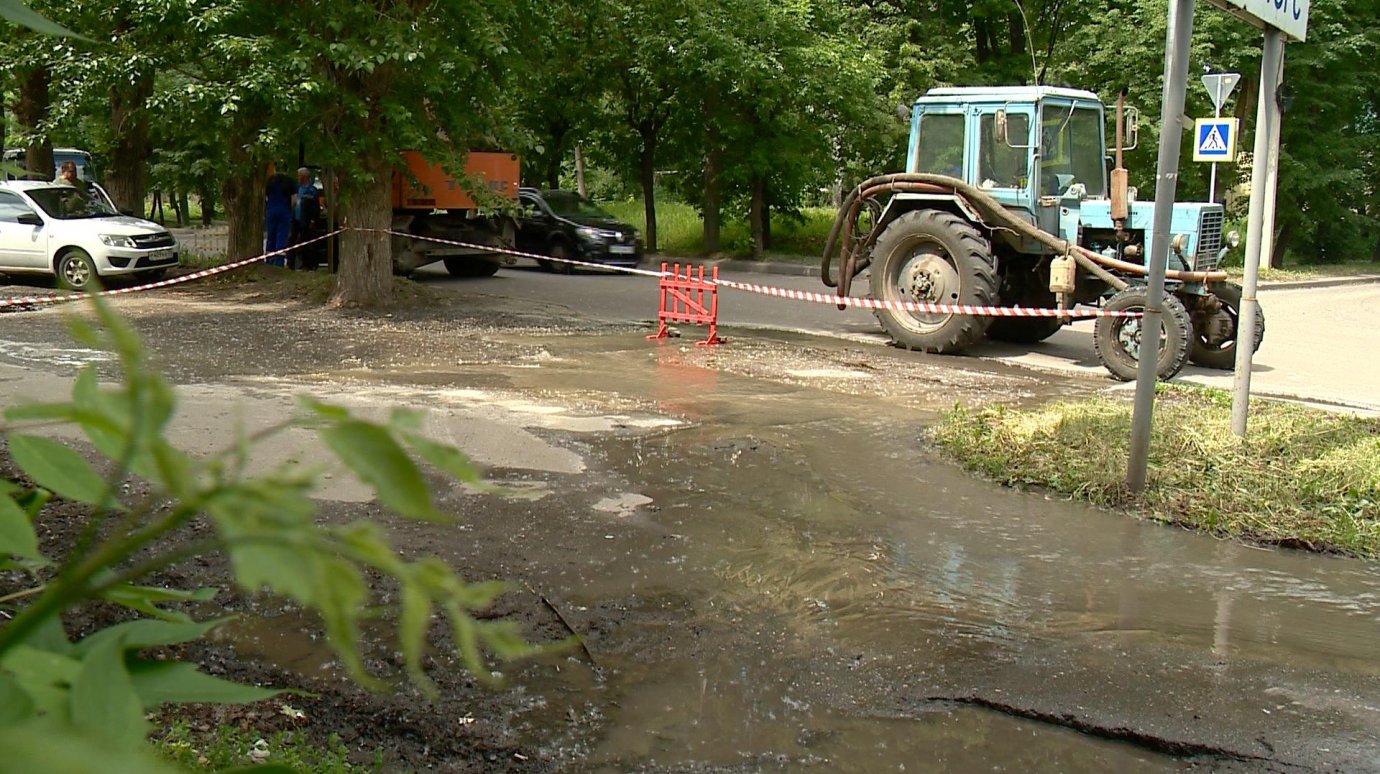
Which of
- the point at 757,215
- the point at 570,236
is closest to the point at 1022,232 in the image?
the point at 570,236

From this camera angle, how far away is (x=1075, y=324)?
17.7m

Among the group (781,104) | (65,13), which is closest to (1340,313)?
(781,104)

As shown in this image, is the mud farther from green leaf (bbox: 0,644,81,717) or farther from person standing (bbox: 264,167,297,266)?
person standing (bbox: 264,167,297,266)

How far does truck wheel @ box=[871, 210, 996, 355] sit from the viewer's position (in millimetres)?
14039

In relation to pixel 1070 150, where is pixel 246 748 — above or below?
below

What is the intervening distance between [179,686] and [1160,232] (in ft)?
23.8

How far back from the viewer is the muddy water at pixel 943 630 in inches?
180

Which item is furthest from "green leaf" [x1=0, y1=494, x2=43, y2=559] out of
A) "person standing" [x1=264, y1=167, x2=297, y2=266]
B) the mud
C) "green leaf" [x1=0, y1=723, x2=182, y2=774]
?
"person standing" [x1=264, y1=167, x2=297, y2=266]

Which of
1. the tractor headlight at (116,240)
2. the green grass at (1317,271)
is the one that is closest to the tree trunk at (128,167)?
the tractor headlight at (116,240)

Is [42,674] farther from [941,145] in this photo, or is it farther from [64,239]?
[64,239]

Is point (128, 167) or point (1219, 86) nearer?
point (1219, 86)

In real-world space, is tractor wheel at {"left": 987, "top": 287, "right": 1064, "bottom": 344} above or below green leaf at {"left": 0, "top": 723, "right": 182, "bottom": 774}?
below

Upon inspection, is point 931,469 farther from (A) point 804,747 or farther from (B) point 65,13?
(B) point 65,13

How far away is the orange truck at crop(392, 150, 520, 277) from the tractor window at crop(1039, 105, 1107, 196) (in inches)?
347
